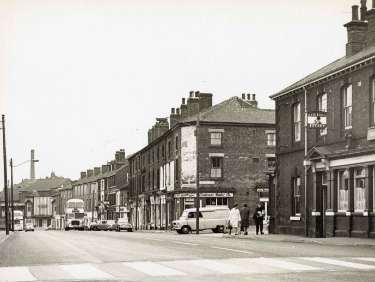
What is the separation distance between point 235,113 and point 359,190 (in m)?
34.6

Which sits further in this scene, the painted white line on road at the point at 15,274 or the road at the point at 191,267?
the painted white line on road at the point at 15,274

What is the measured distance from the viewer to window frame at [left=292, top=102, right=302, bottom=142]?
3684 cm

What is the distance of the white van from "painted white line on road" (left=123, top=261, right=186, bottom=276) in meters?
33.9

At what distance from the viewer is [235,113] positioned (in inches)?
2559

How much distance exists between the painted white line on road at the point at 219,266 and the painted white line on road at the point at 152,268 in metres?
0.80

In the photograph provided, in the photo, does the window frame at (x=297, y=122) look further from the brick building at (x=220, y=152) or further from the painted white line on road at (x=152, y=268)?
the brick building at (x=220, y=152)

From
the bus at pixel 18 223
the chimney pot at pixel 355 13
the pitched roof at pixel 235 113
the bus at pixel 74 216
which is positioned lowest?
the bus at pixel 18 223

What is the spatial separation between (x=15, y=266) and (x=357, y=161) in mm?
17812

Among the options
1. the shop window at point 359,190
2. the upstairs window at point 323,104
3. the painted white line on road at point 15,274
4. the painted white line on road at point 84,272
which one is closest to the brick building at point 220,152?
the upstairs window at point 323,104

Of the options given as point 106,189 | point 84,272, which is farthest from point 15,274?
point 106,189

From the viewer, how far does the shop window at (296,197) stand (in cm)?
3675

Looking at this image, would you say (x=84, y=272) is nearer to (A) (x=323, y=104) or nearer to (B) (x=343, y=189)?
(B) (x=343, y=189)

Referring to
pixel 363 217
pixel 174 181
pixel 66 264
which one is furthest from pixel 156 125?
pixel 66 264

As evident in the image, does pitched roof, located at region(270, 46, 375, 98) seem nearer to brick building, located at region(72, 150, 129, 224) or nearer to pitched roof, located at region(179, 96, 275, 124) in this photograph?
pitched roof, located at region(179, 96, 275, 124)
